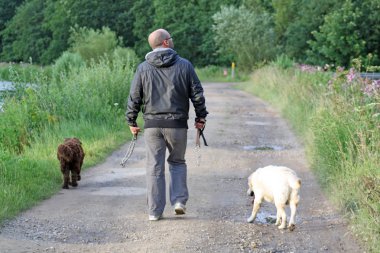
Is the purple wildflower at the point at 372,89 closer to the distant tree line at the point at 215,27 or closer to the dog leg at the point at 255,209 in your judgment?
the dog leg at the point at 255,209

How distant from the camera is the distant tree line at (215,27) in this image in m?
44.7

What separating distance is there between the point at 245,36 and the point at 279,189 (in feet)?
155

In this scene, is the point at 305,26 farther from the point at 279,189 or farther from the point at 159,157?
the point at 279,189

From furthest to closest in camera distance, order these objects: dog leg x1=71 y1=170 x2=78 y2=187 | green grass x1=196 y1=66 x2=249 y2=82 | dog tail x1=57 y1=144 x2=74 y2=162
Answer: green grass x1=196 y1=66 x2=249 y2=82
dog leg x1=71 y1=170 x2=78 y2=187
dog tail x1=57 y1=144 x2=74 y2=162

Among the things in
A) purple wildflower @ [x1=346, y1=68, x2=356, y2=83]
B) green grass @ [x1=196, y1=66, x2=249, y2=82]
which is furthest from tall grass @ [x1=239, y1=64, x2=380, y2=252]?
green grass @ [x1=196, y1=66, x2=249, y2=82]

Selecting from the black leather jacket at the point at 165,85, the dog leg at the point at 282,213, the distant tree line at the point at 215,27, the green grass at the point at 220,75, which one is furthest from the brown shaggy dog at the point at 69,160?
the green grass at the point at 220,75

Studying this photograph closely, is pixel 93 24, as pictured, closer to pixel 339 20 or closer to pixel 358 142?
pixel 339 20

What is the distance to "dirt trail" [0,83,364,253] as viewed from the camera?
23.0ft

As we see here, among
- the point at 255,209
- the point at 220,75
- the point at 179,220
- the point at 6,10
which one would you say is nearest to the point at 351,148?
the point at 255,209

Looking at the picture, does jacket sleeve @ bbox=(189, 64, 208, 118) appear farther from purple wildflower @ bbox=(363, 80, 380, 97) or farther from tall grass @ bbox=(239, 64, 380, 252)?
purple wildflower @ bbox=(363, 80, 380, 97)

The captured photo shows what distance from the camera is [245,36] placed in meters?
53.8

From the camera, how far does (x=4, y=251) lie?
262 inches

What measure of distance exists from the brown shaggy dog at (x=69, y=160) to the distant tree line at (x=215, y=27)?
104 feet

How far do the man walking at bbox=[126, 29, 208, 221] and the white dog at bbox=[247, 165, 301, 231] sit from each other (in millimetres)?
881
